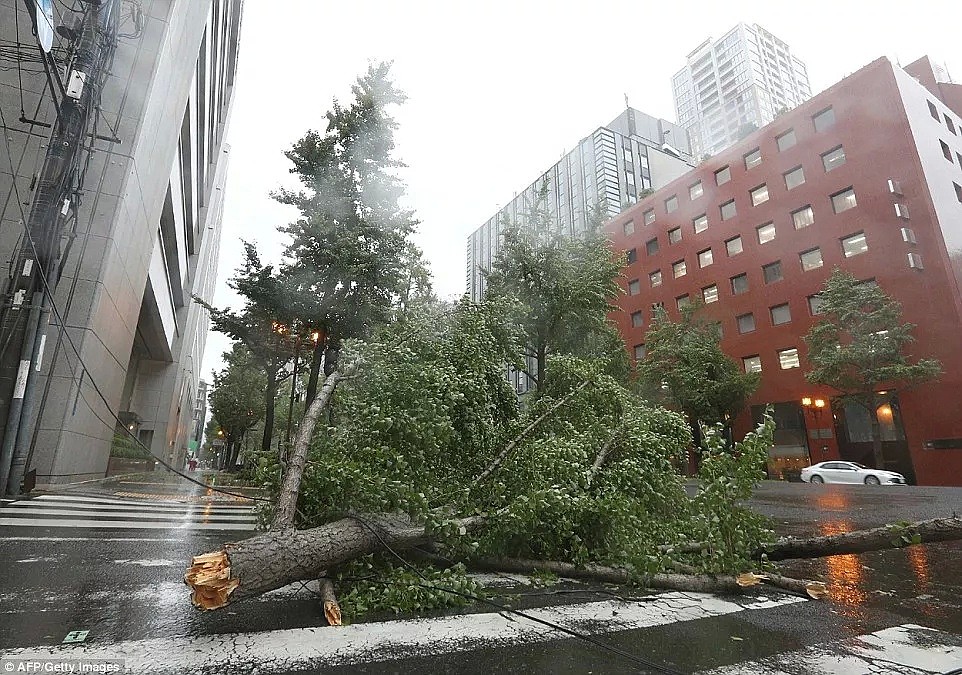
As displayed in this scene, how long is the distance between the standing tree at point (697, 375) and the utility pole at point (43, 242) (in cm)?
2623

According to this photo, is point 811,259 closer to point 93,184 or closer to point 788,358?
point 788,358

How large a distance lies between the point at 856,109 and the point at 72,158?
36.1 metres

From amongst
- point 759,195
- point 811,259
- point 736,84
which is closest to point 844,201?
point 811,259

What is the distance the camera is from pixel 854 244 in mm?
25469

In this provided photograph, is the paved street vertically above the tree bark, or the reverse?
the tree bark

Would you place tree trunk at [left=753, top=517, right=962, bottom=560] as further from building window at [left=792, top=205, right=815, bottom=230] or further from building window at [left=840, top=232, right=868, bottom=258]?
building window at [left=792, top=205, right=815, bottom=230]

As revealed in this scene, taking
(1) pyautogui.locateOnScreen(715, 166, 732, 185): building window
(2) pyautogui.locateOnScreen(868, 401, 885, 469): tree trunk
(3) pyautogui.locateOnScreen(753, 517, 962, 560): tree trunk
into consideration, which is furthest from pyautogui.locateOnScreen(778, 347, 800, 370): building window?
(3) pyautogui.locateOnScreen(753, 517, 962, 560): tree trunk

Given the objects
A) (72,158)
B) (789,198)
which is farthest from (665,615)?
(789,198)

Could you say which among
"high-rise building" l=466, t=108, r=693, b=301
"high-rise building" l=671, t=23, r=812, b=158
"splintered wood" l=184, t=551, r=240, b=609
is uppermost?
"high-rise building" l=671, t=23, r=812, b=158

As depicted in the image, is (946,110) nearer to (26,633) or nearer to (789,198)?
(789,198)

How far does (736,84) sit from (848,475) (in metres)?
106

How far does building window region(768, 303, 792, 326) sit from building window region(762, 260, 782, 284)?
179 cm

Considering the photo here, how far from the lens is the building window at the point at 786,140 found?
30.0 m
